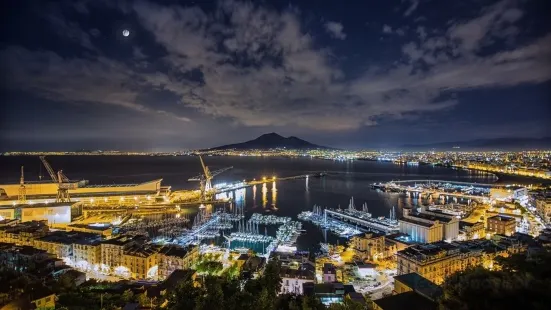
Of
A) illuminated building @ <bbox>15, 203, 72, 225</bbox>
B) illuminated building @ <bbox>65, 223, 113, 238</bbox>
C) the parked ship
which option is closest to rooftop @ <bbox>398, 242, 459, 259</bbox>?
illuminated building @ <bbox>65, 223, 113, 238</bbox>

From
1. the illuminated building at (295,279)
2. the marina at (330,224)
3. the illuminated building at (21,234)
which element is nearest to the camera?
the illuminated building at (295,279)

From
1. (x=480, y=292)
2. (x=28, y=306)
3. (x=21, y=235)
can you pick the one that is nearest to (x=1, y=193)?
(x=21, y=235)

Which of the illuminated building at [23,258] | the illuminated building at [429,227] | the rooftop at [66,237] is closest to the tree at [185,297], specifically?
the illuminated building at [23,258]

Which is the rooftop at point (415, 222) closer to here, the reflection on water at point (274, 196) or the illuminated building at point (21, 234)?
the reflection on water at point (274, 196)

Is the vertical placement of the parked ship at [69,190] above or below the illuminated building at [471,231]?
above

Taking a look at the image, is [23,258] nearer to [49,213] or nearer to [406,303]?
[49,213]

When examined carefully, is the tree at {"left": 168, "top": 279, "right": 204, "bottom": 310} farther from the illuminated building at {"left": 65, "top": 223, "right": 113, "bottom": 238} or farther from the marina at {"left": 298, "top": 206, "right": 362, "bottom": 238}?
the marina at {"left": 298, "top": 206, "right": 362, "bottom": 238}

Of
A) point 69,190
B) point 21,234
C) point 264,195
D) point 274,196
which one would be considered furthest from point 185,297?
point 69,190
